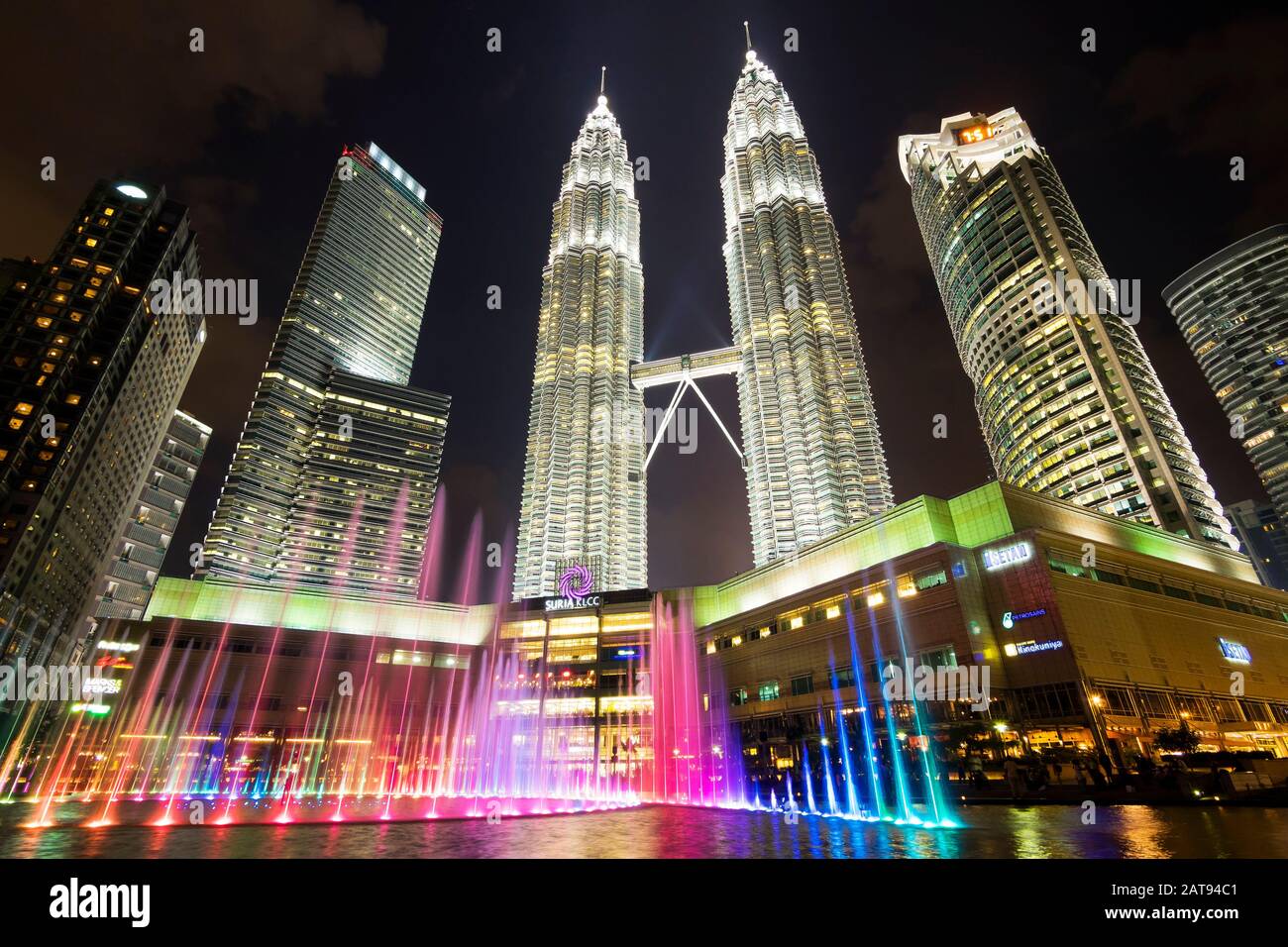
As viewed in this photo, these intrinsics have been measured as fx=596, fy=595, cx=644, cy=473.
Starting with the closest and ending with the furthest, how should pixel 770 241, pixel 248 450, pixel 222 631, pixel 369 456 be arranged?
pixel 222 631 → pixel 770 241 → pixel 248 450 → pixel 369 456

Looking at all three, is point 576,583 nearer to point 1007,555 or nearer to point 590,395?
point 1007,555

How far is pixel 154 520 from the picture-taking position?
132 m

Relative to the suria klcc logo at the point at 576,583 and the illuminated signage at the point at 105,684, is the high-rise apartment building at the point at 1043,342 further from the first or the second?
the illuminated signage at the point at 105,684

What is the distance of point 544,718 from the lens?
302 ft

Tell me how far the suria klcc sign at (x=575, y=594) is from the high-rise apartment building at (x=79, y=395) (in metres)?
66.6

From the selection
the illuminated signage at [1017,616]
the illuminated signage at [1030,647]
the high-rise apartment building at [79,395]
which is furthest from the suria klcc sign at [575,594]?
the high-rise apartment building at [79,395]

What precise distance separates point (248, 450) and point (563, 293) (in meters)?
93.6

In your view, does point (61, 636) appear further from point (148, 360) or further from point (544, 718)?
point (544, 718)

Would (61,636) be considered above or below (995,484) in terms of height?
below

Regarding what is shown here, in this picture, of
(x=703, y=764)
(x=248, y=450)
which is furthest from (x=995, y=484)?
(x=248, y=450)

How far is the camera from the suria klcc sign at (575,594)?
96.6 m

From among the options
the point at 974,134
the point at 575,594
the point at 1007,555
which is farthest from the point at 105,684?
the point at 974,134

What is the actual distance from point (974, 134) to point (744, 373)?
77260 mm

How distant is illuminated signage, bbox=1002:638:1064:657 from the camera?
165 feet
